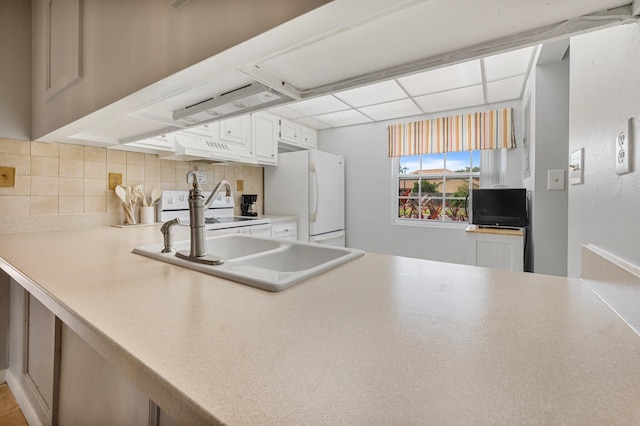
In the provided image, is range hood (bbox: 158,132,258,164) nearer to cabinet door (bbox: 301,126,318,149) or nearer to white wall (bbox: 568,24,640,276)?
cabinet door (bbox: 301,126,318,149)

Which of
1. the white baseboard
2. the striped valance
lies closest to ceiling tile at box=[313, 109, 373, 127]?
the striped valance

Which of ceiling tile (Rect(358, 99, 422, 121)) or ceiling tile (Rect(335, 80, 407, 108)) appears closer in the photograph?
ceiling tile (Rect(335, 80, 407, 108))

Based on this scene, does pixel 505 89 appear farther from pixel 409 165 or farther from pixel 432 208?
pixel 432 208

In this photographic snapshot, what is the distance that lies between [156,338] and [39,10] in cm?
220

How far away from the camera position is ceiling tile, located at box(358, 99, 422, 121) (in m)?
3.06

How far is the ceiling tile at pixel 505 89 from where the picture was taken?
8.20ft

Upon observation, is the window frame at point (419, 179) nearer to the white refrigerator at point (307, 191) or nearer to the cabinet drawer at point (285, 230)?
the white refrigerator at point (307, 191)

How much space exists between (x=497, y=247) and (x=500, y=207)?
0.36 metres

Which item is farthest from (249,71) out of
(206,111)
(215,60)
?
(206,111)

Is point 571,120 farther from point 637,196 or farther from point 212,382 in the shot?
point 212,382

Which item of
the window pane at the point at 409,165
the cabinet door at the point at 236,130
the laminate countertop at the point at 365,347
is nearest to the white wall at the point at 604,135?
the laminate countertop at the point at 365,347

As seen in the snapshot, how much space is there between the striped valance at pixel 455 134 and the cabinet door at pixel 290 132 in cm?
120

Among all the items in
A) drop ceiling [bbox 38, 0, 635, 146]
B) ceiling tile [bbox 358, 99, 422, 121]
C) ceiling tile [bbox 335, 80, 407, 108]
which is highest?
ceiling tile [bbox 358, 99, 422, 121]

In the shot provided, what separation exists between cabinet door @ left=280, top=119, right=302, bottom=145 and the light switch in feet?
8.53
